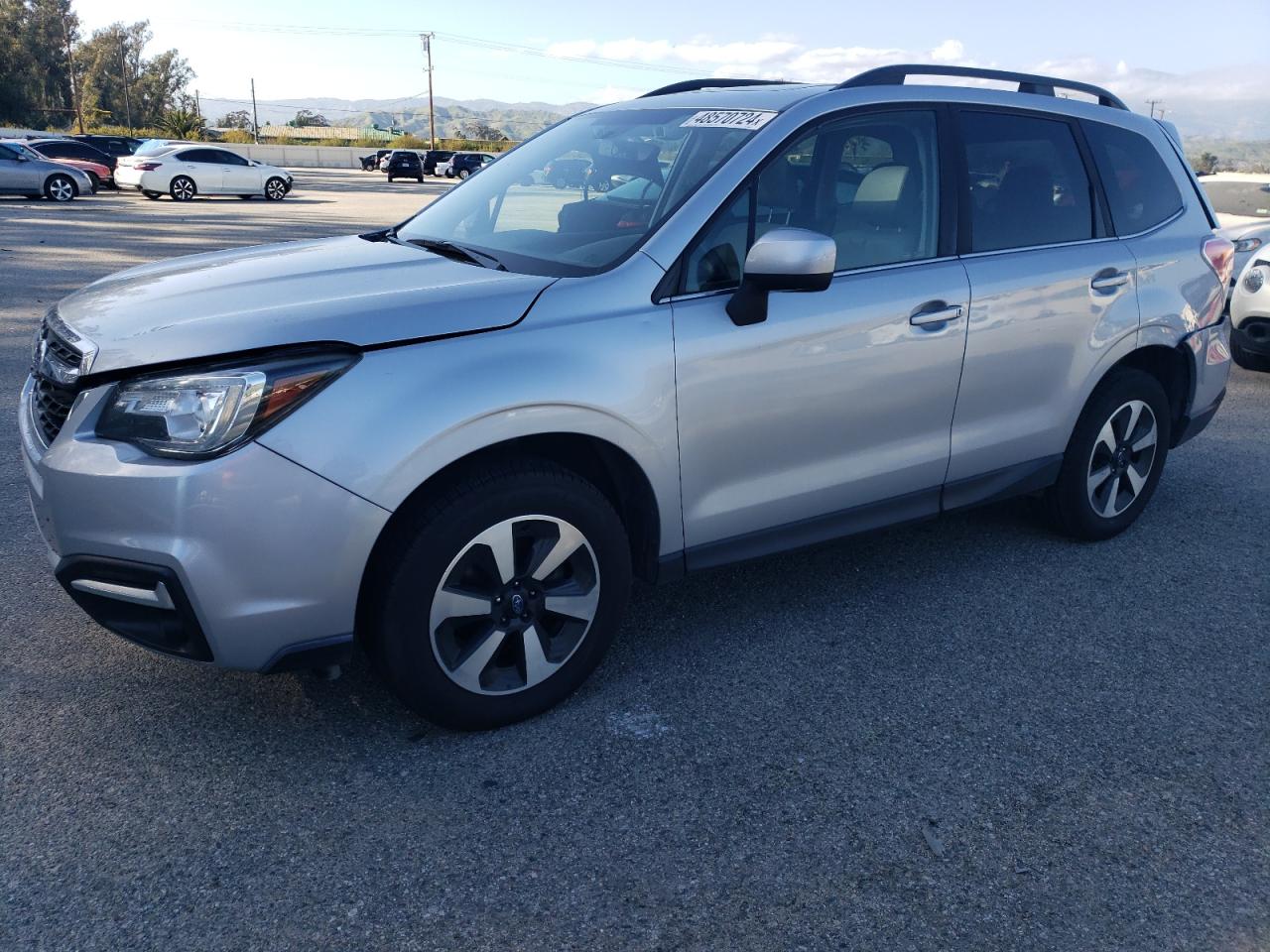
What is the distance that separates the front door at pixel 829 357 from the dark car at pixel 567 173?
756mm

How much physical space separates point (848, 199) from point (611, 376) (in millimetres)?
1233

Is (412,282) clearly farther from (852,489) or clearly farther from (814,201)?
(852,489)

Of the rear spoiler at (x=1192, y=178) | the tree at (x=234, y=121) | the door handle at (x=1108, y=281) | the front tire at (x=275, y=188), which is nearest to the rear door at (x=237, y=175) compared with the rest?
the front tire at (x=275, y=188)

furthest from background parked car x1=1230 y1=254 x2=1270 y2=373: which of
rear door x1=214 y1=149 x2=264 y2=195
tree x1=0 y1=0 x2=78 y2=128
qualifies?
tree x1=0 y1=0 x2=78 y2=128

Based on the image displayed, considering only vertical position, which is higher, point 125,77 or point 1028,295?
point 125,77

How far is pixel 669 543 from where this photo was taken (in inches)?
130

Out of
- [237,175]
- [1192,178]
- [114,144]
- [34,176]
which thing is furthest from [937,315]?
[114,144]

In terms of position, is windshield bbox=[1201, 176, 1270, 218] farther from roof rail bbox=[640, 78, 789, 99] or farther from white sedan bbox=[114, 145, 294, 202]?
white sedan bbox=[114, 145, 294, 202]

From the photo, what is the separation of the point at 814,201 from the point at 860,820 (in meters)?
2.02

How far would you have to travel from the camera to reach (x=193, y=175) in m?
27.8

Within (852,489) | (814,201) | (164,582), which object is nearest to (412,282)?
Answer: (164,582)

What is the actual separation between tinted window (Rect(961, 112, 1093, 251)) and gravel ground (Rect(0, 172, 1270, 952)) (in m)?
1.40

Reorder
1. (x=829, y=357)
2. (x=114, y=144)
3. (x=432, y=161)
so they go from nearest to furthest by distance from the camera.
Answer: (x=829, y=357)
(x=114, y=144)
(x=432, y=161)

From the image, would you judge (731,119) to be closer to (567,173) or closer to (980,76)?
(567,173)
